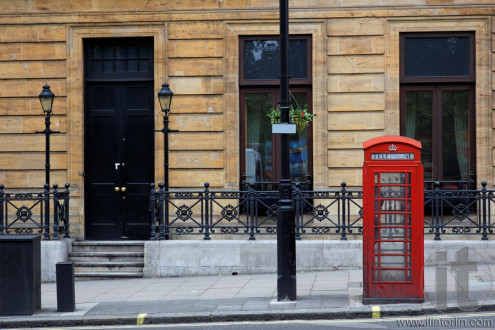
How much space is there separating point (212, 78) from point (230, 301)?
6.65 meters

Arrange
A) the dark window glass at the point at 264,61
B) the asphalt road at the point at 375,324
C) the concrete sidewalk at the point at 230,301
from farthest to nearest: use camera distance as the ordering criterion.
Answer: the dark window glass at the point at 264,61 → the concrete sidewalk at the point at 230,301 → the asphalt road at the point at 375,324

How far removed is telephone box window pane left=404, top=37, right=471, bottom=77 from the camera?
652 inches

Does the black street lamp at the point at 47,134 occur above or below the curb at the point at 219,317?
above

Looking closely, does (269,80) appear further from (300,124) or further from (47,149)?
(47,149)

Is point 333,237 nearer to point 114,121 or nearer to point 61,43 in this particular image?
point 114,121

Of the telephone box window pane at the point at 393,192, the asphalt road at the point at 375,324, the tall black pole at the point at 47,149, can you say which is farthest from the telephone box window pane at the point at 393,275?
the tall black pole at the point at 47,149

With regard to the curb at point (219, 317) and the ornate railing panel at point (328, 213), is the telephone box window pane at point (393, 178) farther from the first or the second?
the ornate railing panel at point (328, 213)

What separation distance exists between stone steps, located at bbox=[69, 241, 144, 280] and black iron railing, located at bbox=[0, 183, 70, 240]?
564 mm

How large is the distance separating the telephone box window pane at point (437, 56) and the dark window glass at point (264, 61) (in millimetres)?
2410

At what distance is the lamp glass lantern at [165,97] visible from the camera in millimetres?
15328

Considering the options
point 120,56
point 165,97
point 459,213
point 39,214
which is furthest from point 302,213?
point 39,214

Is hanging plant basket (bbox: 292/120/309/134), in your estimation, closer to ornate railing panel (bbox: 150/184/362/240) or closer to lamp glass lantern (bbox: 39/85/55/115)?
ornate railing panel (bbox: 150/184/362/240)

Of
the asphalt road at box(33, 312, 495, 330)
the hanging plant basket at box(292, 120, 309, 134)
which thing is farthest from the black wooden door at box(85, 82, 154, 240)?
the asphalt road at box(33, 312, 495, 330)

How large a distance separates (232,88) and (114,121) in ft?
9.35
